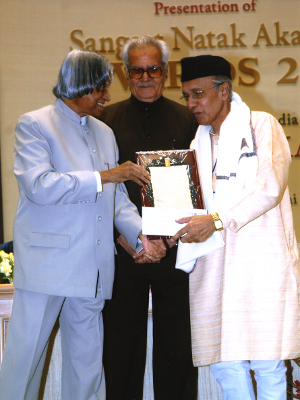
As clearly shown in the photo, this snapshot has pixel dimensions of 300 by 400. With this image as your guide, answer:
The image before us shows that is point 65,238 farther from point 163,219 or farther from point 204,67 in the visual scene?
point 204,67

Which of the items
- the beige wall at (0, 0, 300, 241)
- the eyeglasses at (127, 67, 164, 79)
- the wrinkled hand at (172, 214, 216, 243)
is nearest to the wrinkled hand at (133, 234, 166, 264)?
the wrinkled hand at (172, 214, 216, 243)

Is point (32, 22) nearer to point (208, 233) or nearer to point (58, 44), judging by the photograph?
point (58, 44)

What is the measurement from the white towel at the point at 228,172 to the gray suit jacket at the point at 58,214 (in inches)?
14.6

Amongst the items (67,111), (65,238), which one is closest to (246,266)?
(65,238)

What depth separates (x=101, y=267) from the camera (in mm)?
2189

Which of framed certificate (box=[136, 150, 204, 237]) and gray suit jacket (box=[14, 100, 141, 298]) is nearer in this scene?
gray suit jacket (box=[14, 100, 141, 298])

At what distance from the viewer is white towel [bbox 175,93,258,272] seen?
2.22 meters

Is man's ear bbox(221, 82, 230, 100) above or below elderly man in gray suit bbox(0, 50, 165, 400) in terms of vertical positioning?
above

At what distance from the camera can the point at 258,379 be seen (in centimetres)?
219

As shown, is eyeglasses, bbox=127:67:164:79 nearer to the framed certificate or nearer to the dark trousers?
the framed certificate

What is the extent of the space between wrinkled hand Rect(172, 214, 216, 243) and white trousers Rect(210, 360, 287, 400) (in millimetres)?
562

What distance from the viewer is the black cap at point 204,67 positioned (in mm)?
2359

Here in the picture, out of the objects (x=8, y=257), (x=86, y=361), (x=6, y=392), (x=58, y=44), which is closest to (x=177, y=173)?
(x=86, y=361)

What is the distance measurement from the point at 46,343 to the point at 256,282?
36.9 inches
